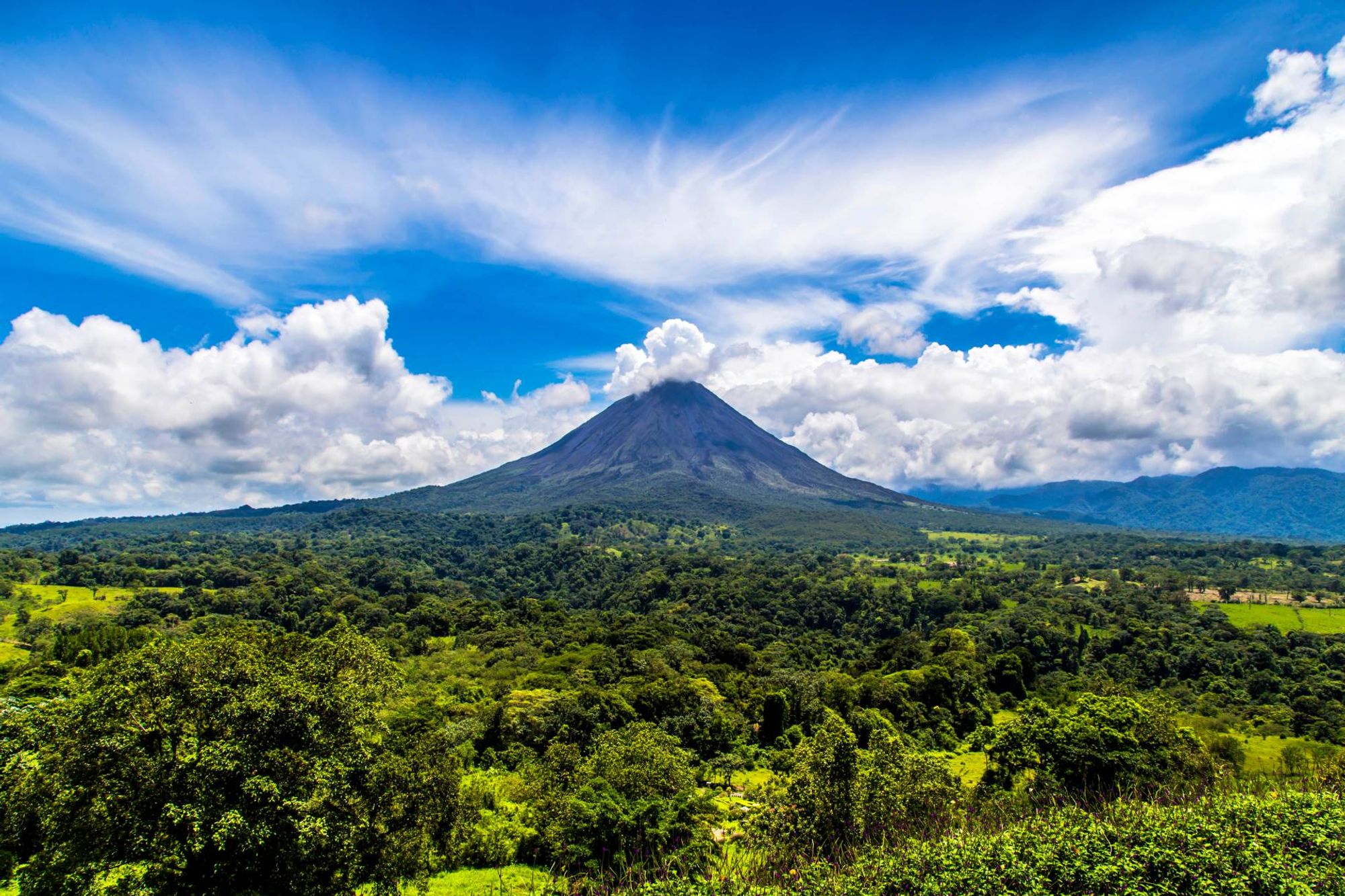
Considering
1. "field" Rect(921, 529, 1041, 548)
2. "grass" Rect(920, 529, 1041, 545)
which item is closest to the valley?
"field" Rect(921, 529, 1041, 548)

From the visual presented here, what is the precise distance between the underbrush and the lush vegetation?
8cm

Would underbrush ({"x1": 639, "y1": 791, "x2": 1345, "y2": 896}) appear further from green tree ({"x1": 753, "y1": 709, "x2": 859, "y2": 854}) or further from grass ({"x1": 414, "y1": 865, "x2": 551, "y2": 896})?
grass ({"x1": 414, "y1": 865, "x2": 551, "y2": 896})

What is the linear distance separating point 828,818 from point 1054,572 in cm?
9355

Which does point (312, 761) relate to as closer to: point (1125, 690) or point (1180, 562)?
point (1125, 690)

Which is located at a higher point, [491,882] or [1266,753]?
[491,882]

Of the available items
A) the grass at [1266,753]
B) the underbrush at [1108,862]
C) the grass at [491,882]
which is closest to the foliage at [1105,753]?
the grass at [1266,753]

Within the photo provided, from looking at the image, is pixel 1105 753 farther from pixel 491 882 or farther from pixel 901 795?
pixel 491 882

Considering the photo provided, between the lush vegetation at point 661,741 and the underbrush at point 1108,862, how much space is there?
84 mm

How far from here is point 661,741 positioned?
24219 millimetres

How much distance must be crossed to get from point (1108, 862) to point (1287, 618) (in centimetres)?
7296

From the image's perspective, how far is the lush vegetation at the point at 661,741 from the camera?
12.1 m

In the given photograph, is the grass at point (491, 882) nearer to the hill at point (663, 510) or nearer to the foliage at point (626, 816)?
the foliage at point (626, 816)

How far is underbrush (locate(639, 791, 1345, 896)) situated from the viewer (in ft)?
43.3

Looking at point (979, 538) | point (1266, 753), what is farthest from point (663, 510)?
point (1266, 753)
